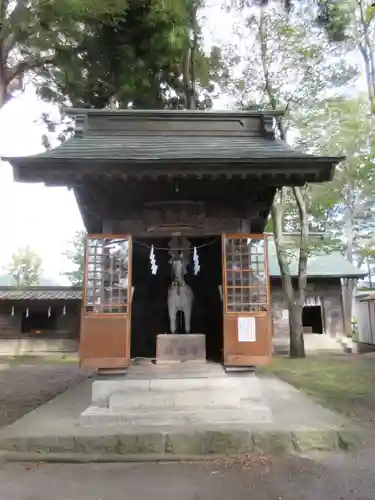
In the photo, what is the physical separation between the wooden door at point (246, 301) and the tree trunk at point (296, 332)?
31.3 ft

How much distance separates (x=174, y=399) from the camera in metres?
6.12

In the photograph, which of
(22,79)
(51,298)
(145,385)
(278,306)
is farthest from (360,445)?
(51,298)

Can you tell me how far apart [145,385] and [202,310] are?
256cm

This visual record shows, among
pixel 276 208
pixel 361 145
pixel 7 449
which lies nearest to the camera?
pixel 7 449

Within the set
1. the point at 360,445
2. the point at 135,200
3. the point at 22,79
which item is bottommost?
the point at 360,445

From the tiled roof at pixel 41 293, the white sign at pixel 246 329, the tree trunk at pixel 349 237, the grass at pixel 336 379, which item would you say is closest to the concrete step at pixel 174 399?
the white sign at pixel 246 329

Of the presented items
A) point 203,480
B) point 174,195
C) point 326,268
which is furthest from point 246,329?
point 326,268

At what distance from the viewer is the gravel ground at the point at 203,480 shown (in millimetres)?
4188

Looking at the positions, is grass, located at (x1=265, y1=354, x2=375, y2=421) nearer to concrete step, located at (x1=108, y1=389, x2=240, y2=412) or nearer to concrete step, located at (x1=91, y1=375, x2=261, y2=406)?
concrete step, located at (x1=108, y1=389, x2=240, y2=412)

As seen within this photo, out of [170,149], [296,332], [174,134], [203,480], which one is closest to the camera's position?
[203,480]

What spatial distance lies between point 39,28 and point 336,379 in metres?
11.6

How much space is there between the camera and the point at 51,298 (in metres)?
19.2

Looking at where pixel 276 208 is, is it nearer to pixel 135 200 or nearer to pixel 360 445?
pixel 135 200

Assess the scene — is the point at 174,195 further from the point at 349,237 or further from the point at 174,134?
the point at 349,237
